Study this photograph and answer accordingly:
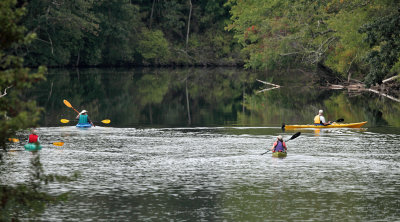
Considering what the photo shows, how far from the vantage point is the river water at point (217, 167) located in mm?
21703

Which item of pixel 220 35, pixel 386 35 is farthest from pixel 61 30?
pixel 386 35

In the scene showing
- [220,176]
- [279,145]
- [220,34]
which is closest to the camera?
[220,176]

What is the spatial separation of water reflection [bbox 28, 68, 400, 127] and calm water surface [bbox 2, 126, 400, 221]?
7715 mm

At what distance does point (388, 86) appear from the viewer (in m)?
68.1

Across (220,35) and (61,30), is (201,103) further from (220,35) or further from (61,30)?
(220,35)

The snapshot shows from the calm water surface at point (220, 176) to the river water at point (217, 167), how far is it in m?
0.04

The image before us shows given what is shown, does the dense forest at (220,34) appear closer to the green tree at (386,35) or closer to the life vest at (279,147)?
the green tree at (386,35)

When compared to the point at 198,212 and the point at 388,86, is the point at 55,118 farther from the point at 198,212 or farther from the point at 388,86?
the point at 388,86

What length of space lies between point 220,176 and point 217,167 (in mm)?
1962

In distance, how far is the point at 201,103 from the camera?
61469 mm

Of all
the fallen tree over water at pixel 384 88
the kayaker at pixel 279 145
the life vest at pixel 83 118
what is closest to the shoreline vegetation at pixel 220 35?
the fallen tree over water at pixel 384 88

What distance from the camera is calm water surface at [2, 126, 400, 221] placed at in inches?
848

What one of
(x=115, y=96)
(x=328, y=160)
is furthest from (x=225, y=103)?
(x=328, y=160)

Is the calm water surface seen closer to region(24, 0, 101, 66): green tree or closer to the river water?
the river water
